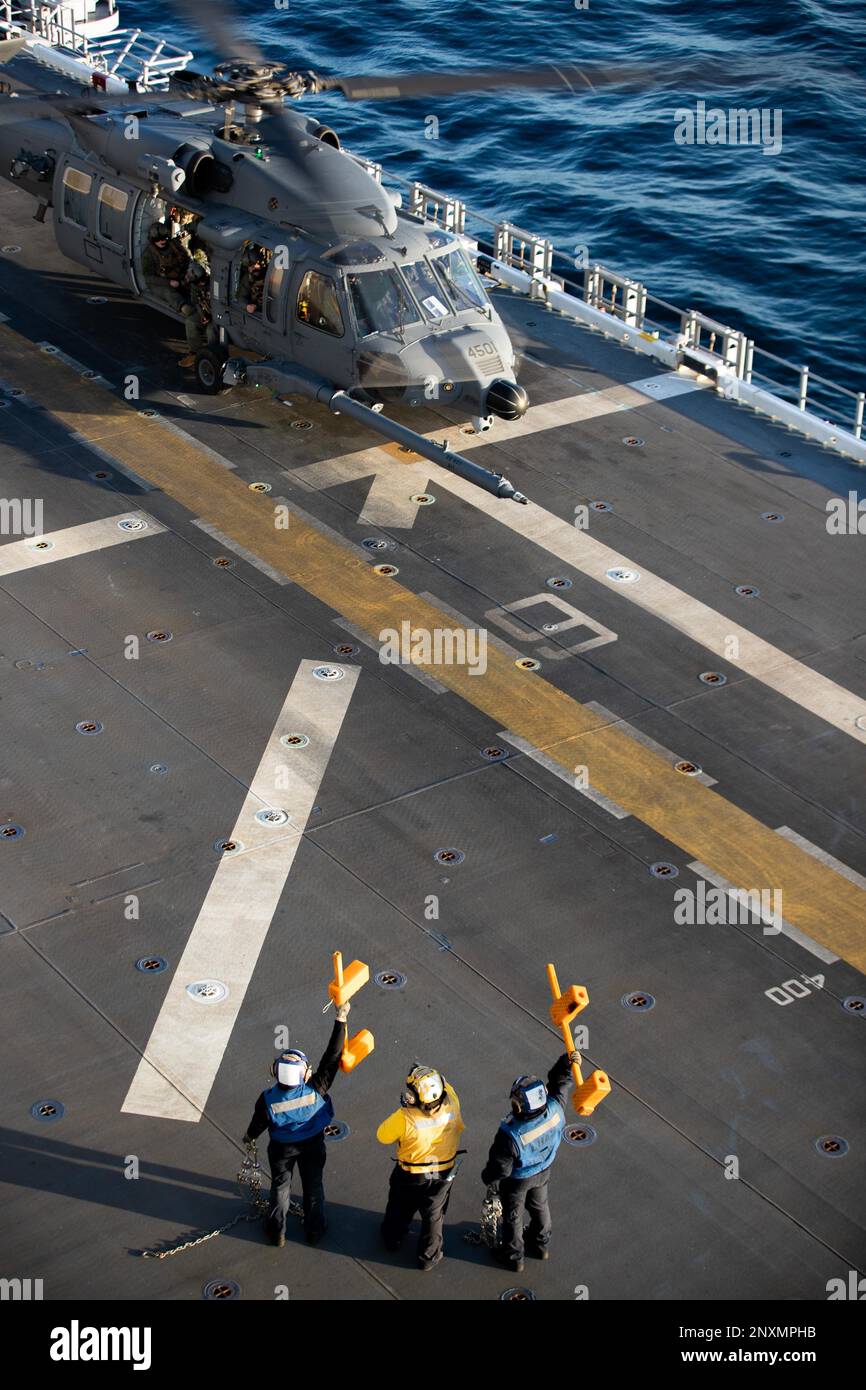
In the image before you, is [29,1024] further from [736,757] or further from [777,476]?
[777,476]

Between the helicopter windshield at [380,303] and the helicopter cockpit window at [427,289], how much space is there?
185 millimetres

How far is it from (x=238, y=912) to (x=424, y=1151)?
4686 millimetres

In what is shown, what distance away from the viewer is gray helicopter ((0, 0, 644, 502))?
80.2 ft

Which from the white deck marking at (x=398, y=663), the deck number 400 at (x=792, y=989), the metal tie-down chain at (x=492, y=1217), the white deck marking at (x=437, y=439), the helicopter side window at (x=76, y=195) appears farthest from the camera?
the helicopter side window at (x=76, y=195)

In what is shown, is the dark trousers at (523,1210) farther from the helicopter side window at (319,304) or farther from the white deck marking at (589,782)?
the helicopter side window at (319,304)

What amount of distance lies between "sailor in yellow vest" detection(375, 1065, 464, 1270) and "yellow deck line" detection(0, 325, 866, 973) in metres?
5.46

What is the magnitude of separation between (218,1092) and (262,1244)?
1.66 meters

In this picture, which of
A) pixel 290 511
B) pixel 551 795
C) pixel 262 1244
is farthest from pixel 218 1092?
pixel 290 511

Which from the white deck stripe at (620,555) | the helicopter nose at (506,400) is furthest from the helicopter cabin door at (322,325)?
the helicopter nose at (506,400)

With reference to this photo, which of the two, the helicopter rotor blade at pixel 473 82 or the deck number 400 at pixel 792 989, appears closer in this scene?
the deck number 400 at pixel 792 989

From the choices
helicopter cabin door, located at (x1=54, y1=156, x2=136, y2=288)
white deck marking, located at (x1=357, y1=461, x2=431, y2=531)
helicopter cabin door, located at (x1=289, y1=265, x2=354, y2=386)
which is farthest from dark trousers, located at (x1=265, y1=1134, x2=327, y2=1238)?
helicopter cabin door, located at (x1=54, y1=156, x2=136, y2=288)

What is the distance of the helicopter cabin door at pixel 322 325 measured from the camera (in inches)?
969

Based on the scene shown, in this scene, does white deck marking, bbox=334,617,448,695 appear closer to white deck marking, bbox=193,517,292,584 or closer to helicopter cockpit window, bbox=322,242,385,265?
white deck marking, bbox=193,517,292,584
